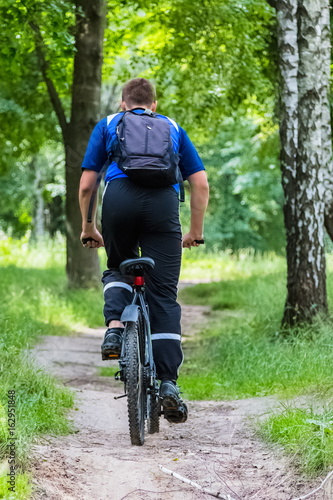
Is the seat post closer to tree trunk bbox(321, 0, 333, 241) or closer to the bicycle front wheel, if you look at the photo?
the bicycle front wheel

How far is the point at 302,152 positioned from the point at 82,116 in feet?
21.2

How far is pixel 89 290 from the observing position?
1502 cm

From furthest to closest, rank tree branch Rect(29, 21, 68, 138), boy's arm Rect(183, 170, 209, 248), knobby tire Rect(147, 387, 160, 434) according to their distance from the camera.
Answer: tree branch Rect(29, 21, 68, 138) → boy's arm Rect(183, 170, 209, 248) → knobby tire Rect(147, 387, 160, 434)

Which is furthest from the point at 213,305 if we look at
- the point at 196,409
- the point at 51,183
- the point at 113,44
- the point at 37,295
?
the point at 51,183

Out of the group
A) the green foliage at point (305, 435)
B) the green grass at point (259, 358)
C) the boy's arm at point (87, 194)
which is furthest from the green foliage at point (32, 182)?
the green foliage at point (305, 435)

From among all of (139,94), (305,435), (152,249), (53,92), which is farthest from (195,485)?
(53,92)

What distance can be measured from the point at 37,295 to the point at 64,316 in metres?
1.88

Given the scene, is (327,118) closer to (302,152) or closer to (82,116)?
(302,152)

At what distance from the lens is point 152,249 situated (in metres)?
5.13

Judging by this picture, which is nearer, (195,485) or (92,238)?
(195,485)

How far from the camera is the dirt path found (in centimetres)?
423

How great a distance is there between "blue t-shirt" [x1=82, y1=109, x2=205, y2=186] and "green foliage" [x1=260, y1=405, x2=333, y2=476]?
167cm

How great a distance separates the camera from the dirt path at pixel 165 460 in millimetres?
4227

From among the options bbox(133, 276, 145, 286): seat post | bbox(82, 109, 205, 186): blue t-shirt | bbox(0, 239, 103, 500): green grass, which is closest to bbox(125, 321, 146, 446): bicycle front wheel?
bbox(133, 276, 145, 286): seat post
